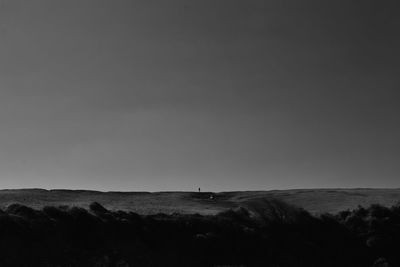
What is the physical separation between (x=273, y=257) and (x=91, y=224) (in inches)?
411

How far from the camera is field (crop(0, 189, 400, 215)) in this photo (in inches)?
1741

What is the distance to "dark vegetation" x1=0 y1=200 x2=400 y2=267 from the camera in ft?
91.9

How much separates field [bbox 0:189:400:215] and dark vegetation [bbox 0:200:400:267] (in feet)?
19.7

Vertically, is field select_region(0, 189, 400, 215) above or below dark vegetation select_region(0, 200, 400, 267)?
above

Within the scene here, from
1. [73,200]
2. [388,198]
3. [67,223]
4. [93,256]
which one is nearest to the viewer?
[93,256]

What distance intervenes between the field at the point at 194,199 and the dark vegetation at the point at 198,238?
6.01m

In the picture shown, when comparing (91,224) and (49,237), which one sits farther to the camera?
(91,224)

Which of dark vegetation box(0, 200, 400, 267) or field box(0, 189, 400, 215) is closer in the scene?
dark vegetation box(0, 200, 400, 267)

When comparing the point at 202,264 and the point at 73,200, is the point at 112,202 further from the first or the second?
the point at 202,264

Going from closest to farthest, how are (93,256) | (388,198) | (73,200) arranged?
(93,256) → (73,200) → (388,198)

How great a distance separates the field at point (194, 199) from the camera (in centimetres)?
4422

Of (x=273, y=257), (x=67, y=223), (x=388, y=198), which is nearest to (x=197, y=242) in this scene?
(x=273, y=257)

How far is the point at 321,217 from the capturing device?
38.6 meters

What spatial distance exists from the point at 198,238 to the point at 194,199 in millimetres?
19129
